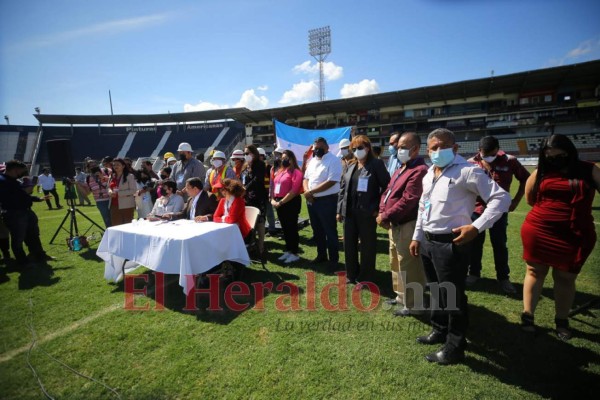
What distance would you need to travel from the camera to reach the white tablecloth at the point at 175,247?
3305 mm

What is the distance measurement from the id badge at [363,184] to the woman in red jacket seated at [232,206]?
1.66 metres

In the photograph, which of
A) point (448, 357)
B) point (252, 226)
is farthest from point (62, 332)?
point (448, 357)

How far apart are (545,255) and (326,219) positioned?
2.59 metres

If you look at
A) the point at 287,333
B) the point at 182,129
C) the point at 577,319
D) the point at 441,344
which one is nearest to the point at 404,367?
the point at 441,344

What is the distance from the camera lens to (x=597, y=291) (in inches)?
132

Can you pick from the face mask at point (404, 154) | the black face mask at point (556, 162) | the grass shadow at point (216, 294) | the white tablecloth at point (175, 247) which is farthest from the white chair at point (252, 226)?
the black face mask at point (556, 162)

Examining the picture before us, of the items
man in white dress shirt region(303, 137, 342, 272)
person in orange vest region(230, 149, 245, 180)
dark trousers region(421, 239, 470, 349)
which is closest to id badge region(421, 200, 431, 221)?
dark trousers region(421, 239, 470, 349)

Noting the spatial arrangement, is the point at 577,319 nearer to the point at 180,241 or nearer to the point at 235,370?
the point at 235,370

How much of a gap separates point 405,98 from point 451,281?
37434 millimetres

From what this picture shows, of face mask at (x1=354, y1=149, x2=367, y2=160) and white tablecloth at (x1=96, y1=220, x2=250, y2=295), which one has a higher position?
face mask at (x1=354, y1=149, x2=367, y2=160)

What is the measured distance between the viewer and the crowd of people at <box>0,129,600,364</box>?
2.20 m

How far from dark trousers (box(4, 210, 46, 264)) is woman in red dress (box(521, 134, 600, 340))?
7.50m

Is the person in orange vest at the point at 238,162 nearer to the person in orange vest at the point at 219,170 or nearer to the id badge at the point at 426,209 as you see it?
the person in orange vest at the point at 219,170

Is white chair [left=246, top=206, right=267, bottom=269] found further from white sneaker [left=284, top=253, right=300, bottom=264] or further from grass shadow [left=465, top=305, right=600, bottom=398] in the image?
grass shadow [left=465, top=305, right=600, bottom=398]
